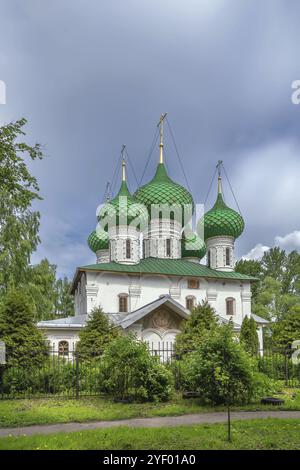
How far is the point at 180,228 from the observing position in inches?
1068

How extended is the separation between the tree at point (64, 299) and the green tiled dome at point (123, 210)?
12017mm

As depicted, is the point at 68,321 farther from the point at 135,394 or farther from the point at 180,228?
the point at 135,394

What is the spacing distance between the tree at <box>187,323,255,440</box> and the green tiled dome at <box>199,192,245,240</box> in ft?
56.6

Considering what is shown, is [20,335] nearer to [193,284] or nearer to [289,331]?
[289,331]

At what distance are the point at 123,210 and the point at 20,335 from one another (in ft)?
43.0

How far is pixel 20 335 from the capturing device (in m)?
13.5

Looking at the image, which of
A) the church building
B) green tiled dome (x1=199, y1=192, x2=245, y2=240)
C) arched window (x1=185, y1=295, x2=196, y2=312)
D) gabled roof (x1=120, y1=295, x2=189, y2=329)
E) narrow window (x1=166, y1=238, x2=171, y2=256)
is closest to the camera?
gabled roof (x1=120, y1=295, x2=189, y2=329)

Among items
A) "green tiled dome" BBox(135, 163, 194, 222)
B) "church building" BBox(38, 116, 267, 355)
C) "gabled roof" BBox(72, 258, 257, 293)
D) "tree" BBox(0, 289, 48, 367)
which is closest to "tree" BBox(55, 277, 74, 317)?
"church building" BBox(38, 116, 267, 355)

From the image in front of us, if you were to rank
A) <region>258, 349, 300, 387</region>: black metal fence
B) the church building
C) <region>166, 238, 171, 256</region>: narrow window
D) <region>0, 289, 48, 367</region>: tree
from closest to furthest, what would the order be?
<region>0, 289, 48, 367</region>: tree
<region>258, 349, 300, 387</region>: black metal fence
the church building
<region>166, 238, 171, 256</region>: narrow window

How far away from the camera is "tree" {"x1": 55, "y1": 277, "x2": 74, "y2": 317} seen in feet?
120

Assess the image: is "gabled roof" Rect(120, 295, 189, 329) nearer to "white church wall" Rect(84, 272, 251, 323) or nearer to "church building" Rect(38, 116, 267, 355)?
"church building" Rect(38, 116, 267, 355)

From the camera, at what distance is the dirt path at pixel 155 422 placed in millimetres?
7461
